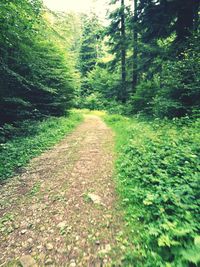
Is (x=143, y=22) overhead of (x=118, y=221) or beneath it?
overhead

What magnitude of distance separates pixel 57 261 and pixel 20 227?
1.04m

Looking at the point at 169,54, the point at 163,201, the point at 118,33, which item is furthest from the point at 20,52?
the point at 118,33

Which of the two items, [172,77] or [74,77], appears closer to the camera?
[172,77]

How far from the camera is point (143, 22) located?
10375mm

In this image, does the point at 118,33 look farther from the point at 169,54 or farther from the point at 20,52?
the point at 20,52

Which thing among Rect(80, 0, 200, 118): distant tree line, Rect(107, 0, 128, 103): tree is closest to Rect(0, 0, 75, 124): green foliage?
Rect(80, 0, 200, 118): distant tree line

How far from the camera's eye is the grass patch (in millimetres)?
5734

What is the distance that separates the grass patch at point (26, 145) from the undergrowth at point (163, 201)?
10.1ft

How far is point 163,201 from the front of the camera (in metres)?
3.15

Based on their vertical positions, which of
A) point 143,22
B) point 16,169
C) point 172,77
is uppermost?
point 143,22

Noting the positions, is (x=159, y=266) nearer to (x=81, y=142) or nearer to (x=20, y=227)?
(x=20, y=227)

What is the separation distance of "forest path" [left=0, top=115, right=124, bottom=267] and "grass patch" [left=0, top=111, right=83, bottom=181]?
1.59 feet

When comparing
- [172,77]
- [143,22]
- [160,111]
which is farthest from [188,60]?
[143,22]

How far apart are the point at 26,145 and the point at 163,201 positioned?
19.2 feet
